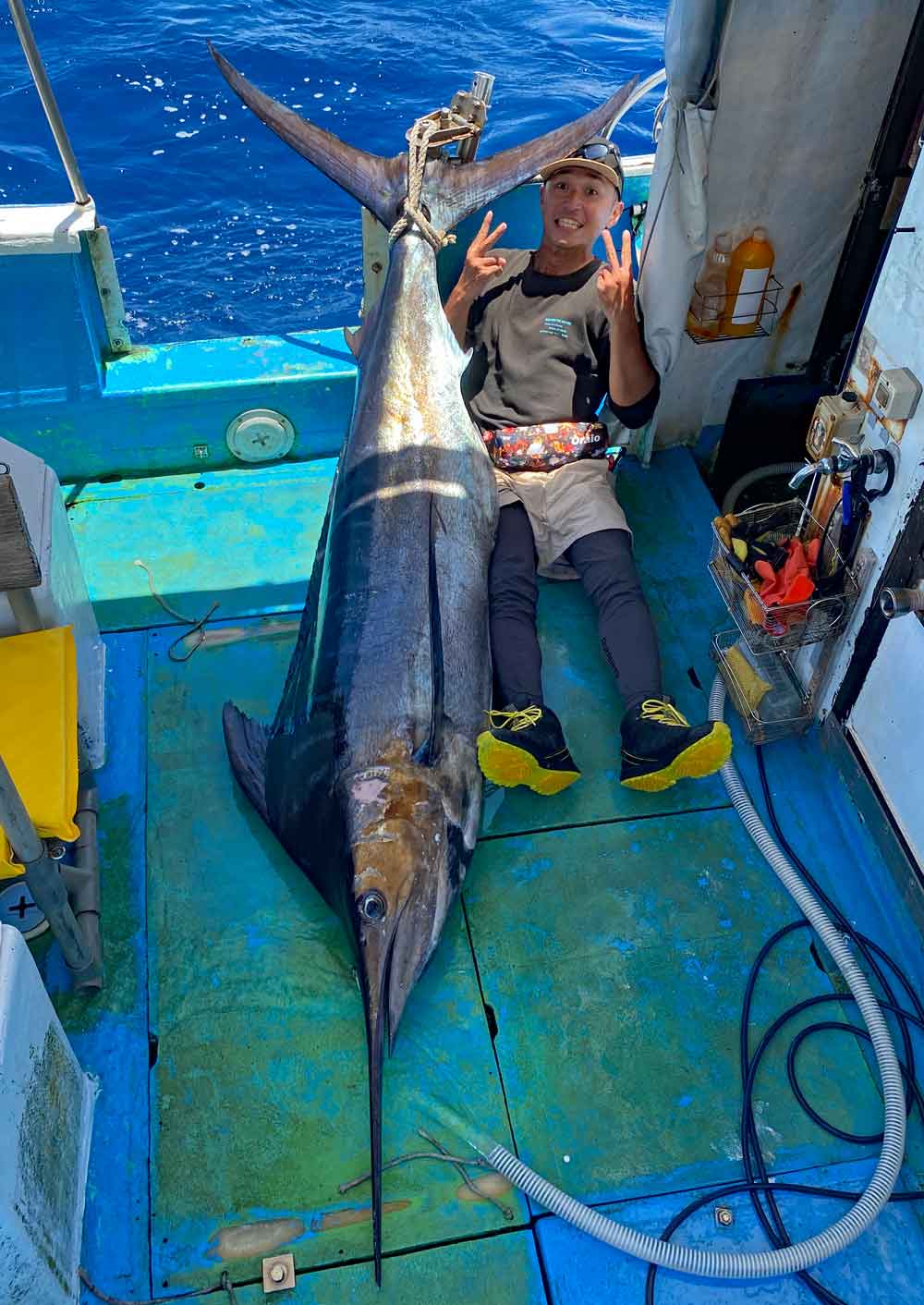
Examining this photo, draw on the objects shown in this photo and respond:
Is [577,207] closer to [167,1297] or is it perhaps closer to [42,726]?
[42,726]

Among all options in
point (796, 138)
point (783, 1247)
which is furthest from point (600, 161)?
point (783, 1247)

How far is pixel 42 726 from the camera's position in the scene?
218 cm

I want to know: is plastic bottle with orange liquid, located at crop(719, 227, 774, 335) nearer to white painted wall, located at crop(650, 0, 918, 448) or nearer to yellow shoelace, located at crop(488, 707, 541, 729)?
white painted wall, located at crop(650, 0, 918, 448)

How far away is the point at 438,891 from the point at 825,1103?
0.96m

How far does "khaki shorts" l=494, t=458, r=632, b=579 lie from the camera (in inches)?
121

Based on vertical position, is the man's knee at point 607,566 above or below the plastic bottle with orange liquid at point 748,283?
below

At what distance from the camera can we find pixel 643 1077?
7.06 ft

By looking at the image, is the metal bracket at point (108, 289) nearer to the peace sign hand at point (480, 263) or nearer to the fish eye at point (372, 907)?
the peace sign hand at point (480, 263)

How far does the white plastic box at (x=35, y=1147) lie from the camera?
150cm

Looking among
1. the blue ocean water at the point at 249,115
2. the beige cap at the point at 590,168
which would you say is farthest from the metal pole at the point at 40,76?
the blue ocean water at the point at 249,115

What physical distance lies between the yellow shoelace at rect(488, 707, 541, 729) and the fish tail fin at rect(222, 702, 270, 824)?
0.64 metres

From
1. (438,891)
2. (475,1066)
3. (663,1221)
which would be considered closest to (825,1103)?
(663,1221)

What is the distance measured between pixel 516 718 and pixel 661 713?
39cm

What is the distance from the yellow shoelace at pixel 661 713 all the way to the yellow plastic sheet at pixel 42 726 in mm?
1441
